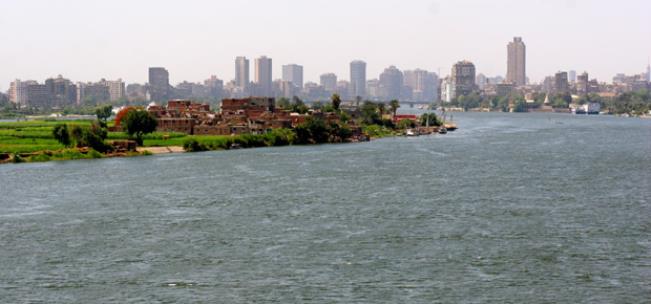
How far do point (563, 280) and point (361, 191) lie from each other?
45.7ft

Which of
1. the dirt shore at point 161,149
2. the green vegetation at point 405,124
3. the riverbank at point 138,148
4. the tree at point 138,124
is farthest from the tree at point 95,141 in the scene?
the green vegetation at point 405,124

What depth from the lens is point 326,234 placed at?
A: 72.6 feet

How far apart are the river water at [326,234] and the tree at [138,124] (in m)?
13.1

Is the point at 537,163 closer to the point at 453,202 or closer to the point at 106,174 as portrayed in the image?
the point at 453,202

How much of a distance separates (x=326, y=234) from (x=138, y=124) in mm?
32933

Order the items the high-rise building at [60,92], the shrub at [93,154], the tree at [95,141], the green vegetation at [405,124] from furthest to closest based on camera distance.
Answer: the high-rise building at [60,92], the green vegetation at [405,124], the tree at [95,141], the shrub at [93,154]

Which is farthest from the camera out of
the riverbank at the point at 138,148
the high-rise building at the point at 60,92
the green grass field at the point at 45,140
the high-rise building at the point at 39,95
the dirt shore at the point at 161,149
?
the high-rise building at the point at 60,92

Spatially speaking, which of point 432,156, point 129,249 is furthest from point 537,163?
point 129,249

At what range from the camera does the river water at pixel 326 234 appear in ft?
56.1

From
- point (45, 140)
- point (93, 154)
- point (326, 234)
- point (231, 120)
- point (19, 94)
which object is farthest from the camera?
point (19, 94)

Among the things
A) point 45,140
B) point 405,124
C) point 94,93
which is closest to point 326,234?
point 45,140

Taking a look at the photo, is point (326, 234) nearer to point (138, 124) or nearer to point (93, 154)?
point (93, 154)

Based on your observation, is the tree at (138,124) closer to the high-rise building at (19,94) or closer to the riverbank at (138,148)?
the riverbank at (138,148)

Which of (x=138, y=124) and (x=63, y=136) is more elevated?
(x=138, y=124)
